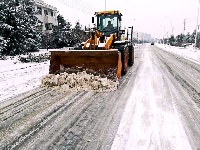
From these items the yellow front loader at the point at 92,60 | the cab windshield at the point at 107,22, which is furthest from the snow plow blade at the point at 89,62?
the cab windshield at the point at 107,22

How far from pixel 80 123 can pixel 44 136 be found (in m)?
0.80

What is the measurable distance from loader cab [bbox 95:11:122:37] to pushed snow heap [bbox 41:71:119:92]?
4.32 m

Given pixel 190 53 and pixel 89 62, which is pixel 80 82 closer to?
pixel 89 62

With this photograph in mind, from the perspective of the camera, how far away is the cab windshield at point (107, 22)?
38.1 feet

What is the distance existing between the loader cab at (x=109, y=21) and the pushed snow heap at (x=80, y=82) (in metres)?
4.32

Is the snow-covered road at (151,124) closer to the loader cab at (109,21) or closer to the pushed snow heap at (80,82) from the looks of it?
the pushed snow heap at (80,82)

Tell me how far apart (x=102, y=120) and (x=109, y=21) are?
7811 millimetres

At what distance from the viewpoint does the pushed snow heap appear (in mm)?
7242

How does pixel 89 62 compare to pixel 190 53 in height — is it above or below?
above

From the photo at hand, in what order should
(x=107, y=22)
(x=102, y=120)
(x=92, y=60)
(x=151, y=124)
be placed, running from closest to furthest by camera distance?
(x=151, y=124) → (x=102, y=120) → (x=92, y=60) → (x=107, y=22)

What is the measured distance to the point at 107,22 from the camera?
1169 centimetres

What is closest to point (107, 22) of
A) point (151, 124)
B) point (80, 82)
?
point (80, 82)

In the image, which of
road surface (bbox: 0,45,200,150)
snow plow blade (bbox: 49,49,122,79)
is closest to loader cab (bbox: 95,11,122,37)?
snow plow blade (bbox: 49,49,122,79)

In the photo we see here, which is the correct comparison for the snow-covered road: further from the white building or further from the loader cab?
the white building
